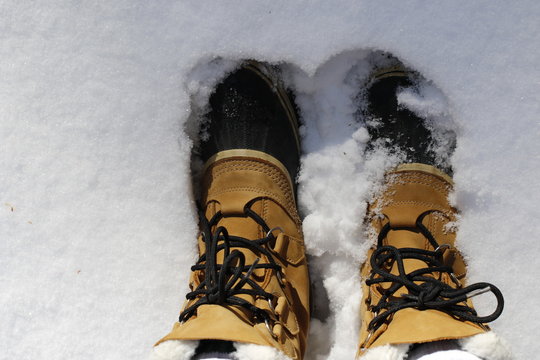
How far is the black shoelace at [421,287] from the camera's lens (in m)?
0.82

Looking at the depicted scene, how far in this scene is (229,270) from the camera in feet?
3.07

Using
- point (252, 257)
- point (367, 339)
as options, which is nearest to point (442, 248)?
point (367, 339)

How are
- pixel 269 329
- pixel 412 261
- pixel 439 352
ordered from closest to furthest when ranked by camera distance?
1. pixel 439 352
2. pixel 269 329
3. pixel 412 261

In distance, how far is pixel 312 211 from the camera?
3.60ft

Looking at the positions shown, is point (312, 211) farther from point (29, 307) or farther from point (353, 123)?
point (29, 307)

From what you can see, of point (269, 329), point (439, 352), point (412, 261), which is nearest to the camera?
point (439, 352)

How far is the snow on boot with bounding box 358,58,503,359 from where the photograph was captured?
927mm

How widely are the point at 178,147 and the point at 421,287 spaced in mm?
565

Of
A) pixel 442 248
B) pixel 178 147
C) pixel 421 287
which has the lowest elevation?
pixel 421 287

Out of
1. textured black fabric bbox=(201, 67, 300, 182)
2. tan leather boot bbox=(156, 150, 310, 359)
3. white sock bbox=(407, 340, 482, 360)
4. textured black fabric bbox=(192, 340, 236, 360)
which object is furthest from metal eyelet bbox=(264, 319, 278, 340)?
textured black fabric bbox=(201, 67, 300, 182)

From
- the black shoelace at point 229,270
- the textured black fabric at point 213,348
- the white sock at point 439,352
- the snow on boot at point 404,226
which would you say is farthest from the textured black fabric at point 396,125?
the textured black fabric at point 213,348

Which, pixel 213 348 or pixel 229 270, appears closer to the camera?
pixel 213 348

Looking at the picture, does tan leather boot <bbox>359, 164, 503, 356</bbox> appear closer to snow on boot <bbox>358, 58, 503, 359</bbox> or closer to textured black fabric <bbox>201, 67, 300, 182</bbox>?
snow on boot <bbox>358, 58, 503, 359</bbox>

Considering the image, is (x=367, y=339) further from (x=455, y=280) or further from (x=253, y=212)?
(x=253, y=212)
